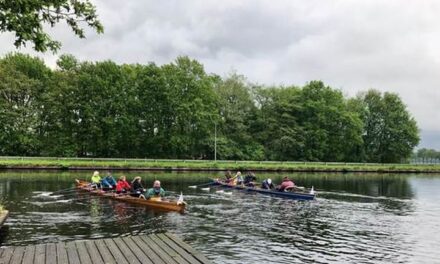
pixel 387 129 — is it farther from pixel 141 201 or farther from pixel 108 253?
pixel 108 253

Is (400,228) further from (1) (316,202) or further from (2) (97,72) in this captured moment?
(2) (97,72)

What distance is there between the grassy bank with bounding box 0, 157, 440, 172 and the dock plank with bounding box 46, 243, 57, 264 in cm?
5152

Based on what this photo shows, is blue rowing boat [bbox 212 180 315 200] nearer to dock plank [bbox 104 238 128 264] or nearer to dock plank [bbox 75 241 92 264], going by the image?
dock plank [bbox 104 238 128 264]

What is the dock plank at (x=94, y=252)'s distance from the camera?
37.1 feet

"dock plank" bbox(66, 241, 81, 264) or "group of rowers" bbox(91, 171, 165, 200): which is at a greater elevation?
"group of rowers" bbox(91, 171, 165, 200)

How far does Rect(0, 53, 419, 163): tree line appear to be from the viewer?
75.4 m

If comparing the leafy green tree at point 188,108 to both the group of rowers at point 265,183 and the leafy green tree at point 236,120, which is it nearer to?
the leafy green tree at point 236,120

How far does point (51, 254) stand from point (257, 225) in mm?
13039

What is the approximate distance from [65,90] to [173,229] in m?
60.7

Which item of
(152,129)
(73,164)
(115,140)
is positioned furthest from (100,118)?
(73,164)

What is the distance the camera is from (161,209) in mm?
27016

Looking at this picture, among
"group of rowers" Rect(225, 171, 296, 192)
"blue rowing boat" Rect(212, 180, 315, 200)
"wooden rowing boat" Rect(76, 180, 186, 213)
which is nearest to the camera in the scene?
"wooden rowing boat" Rect(76, 180, 186, 213)

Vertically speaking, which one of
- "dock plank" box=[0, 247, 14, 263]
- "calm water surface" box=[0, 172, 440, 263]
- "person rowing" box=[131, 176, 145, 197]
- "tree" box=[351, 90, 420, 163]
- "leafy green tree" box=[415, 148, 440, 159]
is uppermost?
"tree" box=[351, 90, 420, 163]

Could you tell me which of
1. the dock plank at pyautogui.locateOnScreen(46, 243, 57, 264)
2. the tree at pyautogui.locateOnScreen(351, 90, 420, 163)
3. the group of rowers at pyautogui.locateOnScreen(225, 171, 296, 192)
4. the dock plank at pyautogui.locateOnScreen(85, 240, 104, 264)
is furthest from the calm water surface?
the tree at pyautogui.locateOnScreen(351, 90, 420, 163)
